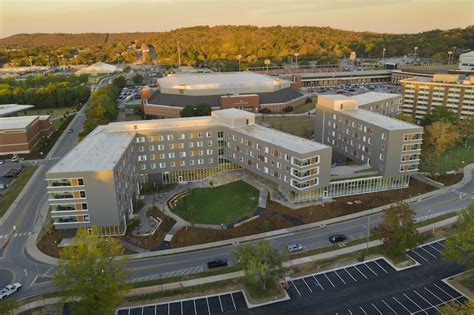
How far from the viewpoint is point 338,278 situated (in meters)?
43.9

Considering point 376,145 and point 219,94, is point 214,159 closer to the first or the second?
point 376,145

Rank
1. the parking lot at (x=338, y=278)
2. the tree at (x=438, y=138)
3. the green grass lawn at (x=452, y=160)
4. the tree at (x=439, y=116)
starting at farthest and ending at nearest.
A: 1. the tree at (x=439, y=116)
2. the green grass lawn at (x=452, y=160)
3. the tree at (x=438, y=138)
4. the parking lot at (x=338, y=278)

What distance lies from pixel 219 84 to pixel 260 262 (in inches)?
3855

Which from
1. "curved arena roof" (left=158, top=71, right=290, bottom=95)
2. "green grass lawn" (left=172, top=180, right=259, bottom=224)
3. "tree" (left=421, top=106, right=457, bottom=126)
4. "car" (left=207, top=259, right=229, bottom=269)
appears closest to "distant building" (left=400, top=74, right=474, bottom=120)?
"tree" (left=421, top=106, right=457, bottom=126)

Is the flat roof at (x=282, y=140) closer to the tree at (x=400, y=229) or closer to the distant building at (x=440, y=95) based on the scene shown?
the tree at (x=400, y=229)

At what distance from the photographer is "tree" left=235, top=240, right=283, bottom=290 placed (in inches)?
1515

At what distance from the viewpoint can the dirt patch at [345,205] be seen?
191ft

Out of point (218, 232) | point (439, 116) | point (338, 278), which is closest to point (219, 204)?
point (218, 232)

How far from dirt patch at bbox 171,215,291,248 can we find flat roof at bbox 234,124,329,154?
11.8 m

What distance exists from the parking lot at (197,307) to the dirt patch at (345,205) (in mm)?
20576

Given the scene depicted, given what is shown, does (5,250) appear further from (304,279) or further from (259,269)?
(304,279)

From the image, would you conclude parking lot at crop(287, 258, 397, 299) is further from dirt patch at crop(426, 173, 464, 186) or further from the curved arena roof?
the curved arena roof

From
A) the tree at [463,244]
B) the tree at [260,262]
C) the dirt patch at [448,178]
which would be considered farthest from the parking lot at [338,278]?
the dirt patch at [448,178]

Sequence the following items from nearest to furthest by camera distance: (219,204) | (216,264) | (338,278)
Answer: (338,278), (216,264), (219,204)
